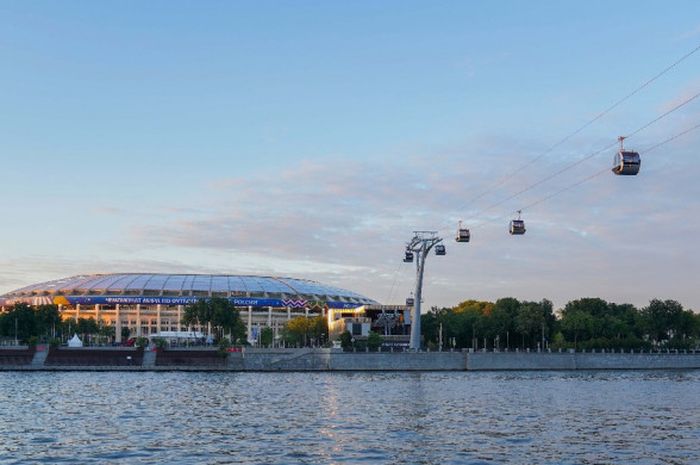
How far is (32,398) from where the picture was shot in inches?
2640

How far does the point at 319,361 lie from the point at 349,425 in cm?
7890

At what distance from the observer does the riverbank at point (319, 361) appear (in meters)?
124

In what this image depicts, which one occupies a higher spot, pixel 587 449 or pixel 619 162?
pixel 619 162

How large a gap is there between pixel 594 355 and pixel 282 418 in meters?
91.0

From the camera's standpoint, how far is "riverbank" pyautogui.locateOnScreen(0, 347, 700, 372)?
12406 cm

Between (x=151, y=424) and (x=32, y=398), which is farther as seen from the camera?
(x=32, y=398)

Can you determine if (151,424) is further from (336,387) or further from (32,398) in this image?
(336,387)

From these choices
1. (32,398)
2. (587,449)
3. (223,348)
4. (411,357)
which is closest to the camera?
(587,449)

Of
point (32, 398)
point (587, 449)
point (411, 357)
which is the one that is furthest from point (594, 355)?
point (587, 449)

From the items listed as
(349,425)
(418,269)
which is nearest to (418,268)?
(418,269)

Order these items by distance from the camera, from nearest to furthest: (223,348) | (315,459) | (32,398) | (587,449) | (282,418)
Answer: (315,459) < (587,449) < (282,418) < (32,398) < (223,348)

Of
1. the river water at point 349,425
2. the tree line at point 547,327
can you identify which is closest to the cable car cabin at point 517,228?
the river water at point 349,425

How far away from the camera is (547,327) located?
535ft

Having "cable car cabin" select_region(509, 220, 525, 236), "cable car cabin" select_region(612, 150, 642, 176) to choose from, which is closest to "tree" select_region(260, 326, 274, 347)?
"cable car cabin" select_region(509, 220, 525, 236)
